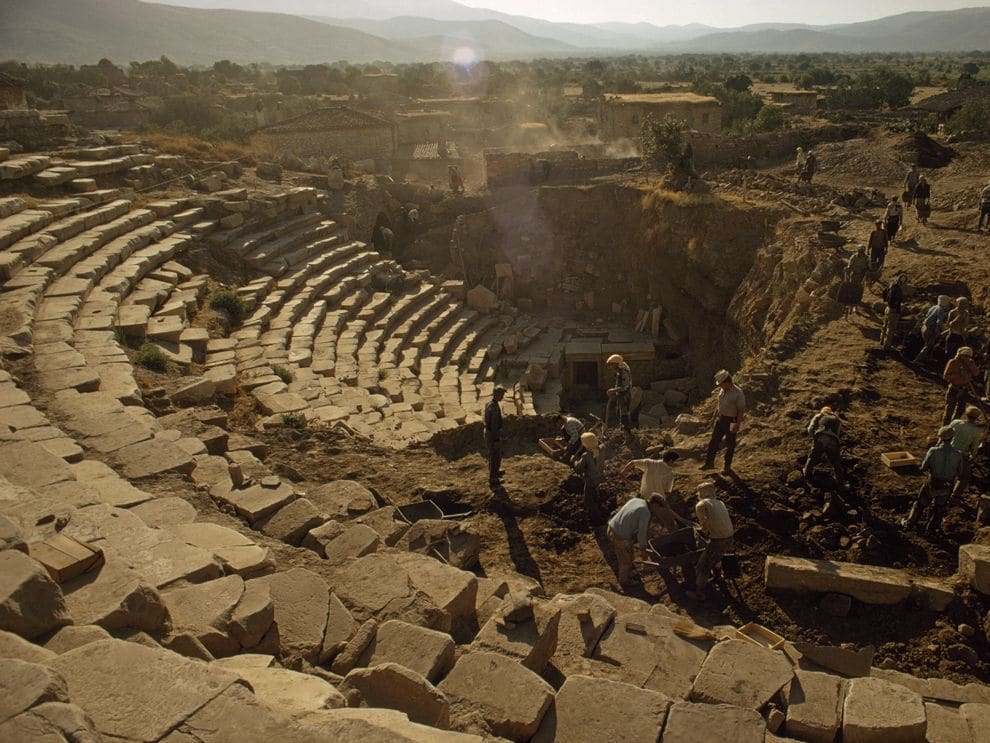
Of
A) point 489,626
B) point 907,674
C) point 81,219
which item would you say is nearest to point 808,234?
point 907,674

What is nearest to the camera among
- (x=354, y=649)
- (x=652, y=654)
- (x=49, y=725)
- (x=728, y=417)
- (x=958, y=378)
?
(x=49, y=725)

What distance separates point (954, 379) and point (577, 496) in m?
4.58

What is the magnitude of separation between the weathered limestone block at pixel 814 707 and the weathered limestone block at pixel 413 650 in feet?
7.39

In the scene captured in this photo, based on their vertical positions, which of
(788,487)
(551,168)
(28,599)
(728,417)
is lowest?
(788,487)

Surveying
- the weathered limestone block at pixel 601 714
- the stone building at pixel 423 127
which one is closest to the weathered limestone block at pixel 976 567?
the weathered limestone block at pixel 601 714

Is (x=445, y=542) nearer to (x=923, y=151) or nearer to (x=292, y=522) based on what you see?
(x=292, y=522)

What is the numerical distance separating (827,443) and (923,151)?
1605 centimetres

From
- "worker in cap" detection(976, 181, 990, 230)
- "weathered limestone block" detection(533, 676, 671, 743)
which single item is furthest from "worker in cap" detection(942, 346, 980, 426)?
"worker in cap" detection(976, 181, 990, 230)

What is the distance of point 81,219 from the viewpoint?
12875 mm

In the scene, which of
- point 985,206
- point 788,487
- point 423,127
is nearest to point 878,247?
point 985,206

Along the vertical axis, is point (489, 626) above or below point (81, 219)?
below

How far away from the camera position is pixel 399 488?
8484 millimetres

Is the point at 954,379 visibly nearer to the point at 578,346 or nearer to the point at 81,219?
the point at 578,346

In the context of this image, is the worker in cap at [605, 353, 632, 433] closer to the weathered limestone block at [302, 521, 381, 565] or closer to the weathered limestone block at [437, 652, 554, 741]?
the weathered limestone block at [302, 521, 381, 565]
